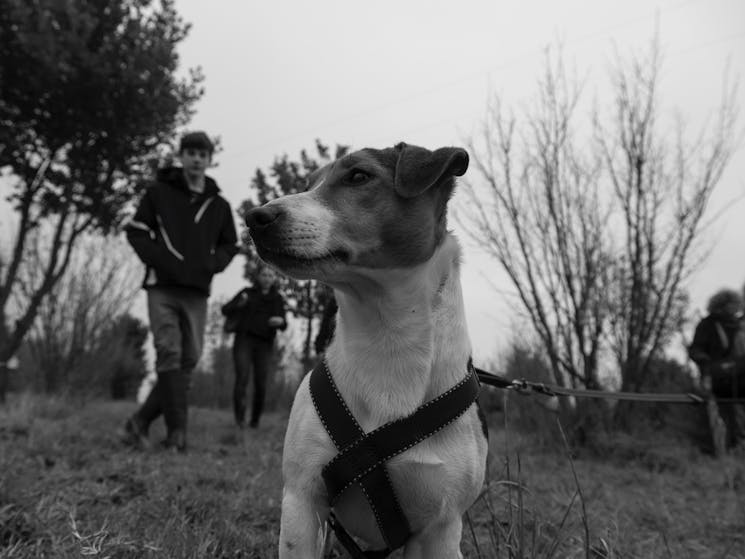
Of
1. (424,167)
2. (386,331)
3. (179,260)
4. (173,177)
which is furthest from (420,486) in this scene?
(173,177)

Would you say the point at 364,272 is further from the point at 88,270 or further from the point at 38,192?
the point at 88,270

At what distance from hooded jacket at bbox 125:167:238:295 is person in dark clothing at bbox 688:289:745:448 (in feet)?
18.2

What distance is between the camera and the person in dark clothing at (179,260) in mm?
4543

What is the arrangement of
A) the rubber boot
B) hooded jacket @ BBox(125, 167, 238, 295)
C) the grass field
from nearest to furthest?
1. the grass field
2. hooded jacket @ BBox(125, 167, 238, 295)
3. the rubber boot

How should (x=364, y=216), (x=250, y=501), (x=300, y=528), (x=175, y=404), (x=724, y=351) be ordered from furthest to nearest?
(x=724, y=351), (x=175, y=404), (x=250, y=501), (x=364, y=216), (x=300, y=528)

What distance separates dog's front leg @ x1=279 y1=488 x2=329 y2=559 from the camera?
1.56 metres

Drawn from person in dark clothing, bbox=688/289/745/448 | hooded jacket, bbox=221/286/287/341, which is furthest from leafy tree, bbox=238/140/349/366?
person in dark clothing, bbox=688/289/745/448

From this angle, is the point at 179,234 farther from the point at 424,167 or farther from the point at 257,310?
the point at 424,167

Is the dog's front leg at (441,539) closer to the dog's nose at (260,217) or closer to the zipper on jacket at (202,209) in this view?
the dog's nose at (260,217)

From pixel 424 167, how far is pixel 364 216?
253 millimetres

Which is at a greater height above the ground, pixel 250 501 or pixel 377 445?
pixel 377 445

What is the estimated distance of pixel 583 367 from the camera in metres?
6.55

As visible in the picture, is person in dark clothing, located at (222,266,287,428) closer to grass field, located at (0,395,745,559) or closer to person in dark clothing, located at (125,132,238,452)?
grass field, located at (0,395,745,559)

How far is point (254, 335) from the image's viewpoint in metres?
7.71
